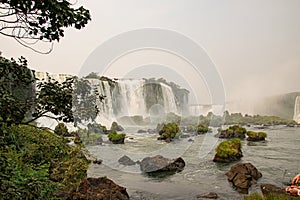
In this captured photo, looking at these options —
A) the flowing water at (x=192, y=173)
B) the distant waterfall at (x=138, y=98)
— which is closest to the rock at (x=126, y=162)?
the flowing water at (x=192, y=173)

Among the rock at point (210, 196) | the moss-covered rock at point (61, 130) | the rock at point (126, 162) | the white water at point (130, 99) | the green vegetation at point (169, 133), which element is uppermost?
the white water at point (130, 99)

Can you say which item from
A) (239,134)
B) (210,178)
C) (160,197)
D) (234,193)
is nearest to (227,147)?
(210,178)

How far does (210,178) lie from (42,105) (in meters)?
10.2

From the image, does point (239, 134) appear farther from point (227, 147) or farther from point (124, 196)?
point (124, 196)

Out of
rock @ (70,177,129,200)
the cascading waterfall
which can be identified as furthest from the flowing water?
the cascading waterfall

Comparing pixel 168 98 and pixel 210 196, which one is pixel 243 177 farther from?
pixel 168 98

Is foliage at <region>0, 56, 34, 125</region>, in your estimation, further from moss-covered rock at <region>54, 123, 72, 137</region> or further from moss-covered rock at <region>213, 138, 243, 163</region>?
moss-covered rock at <region>213, 138, 243, 163</region>

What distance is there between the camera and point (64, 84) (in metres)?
2.79

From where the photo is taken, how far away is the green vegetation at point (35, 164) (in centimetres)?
215

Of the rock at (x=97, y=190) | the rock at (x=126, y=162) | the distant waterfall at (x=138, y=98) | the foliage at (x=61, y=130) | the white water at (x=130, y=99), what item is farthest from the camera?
the distant waterfall at (x=138, y=98)

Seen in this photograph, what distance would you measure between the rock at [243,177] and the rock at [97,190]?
4223mm

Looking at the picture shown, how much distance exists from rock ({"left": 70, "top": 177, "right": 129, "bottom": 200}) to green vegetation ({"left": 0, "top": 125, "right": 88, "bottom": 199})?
407 millimetres

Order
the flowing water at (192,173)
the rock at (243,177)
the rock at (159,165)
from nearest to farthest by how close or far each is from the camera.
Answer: the flowing water at (192,173) < the rock at (243,177) < the rock at (159,165)

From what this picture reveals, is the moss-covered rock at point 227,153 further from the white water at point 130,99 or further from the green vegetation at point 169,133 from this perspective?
the white water at point 130,99
